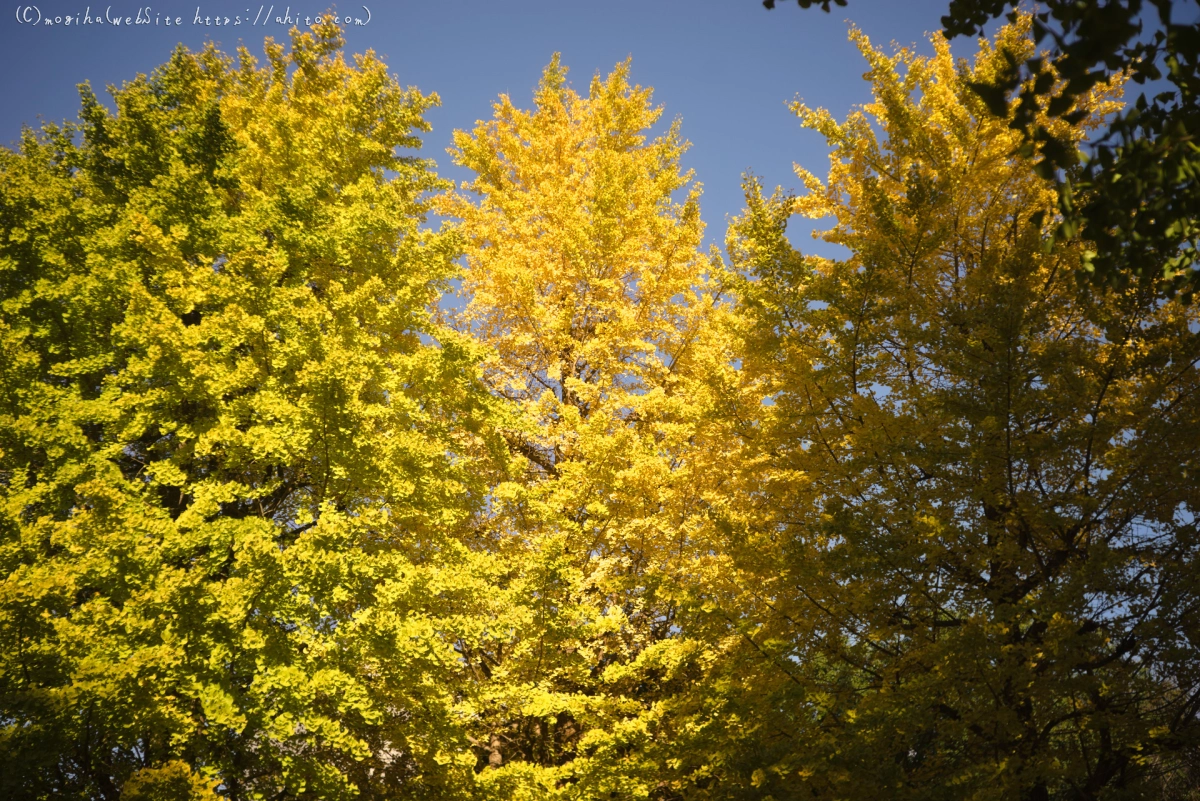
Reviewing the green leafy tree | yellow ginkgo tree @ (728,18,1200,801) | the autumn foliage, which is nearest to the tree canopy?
the autumn foliage

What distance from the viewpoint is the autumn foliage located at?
5.21m

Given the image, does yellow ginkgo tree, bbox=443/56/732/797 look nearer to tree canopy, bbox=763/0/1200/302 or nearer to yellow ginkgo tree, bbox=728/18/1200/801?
yellow ginkgo tree, bbox=728/18/1200/801

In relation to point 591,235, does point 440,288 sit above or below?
below

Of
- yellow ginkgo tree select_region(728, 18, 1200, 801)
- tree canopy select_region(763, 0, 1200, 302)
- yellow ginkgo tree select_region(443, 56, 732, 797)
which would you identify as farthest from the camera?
yellow ginkgo tree select_region(443, 56, 732, 797)

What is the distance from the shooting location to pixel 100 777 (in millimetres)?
5699

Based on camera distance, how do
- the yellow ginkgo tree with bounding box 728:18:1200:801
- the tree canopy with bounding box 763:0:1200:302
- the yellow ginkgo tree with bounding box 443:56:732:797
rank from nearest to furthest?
the tree canopy with bounding box 763:0:1200:302, the yellow ginkgo tree with bounding box 728:18:1200:801, the yellow ginkgo tree with bounding box 443:56:732:797

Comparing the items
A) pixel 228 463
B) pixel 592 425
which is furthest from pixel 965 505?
pixel 228 463

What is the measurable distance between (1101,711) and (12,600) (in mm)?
8566

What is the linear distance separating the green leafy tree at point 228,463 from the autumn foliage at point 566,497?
44 millimetres

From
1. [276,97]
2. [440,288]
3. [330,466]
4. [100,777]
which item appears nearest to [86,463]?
[330,466]

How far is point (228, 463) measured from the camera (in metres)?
6.00

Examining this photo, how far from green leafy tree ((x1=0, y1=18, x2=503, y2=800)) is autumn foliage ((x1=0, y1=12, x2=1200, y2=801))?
0.04 metres

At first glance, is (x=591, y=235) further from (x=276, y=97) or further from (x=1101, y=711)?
(x=1101, y=711)

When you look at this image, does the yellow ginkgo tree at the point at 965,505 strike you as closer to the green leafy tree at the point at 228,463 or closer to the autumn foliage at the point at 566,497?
the autumn foliage at the point at 566,497
